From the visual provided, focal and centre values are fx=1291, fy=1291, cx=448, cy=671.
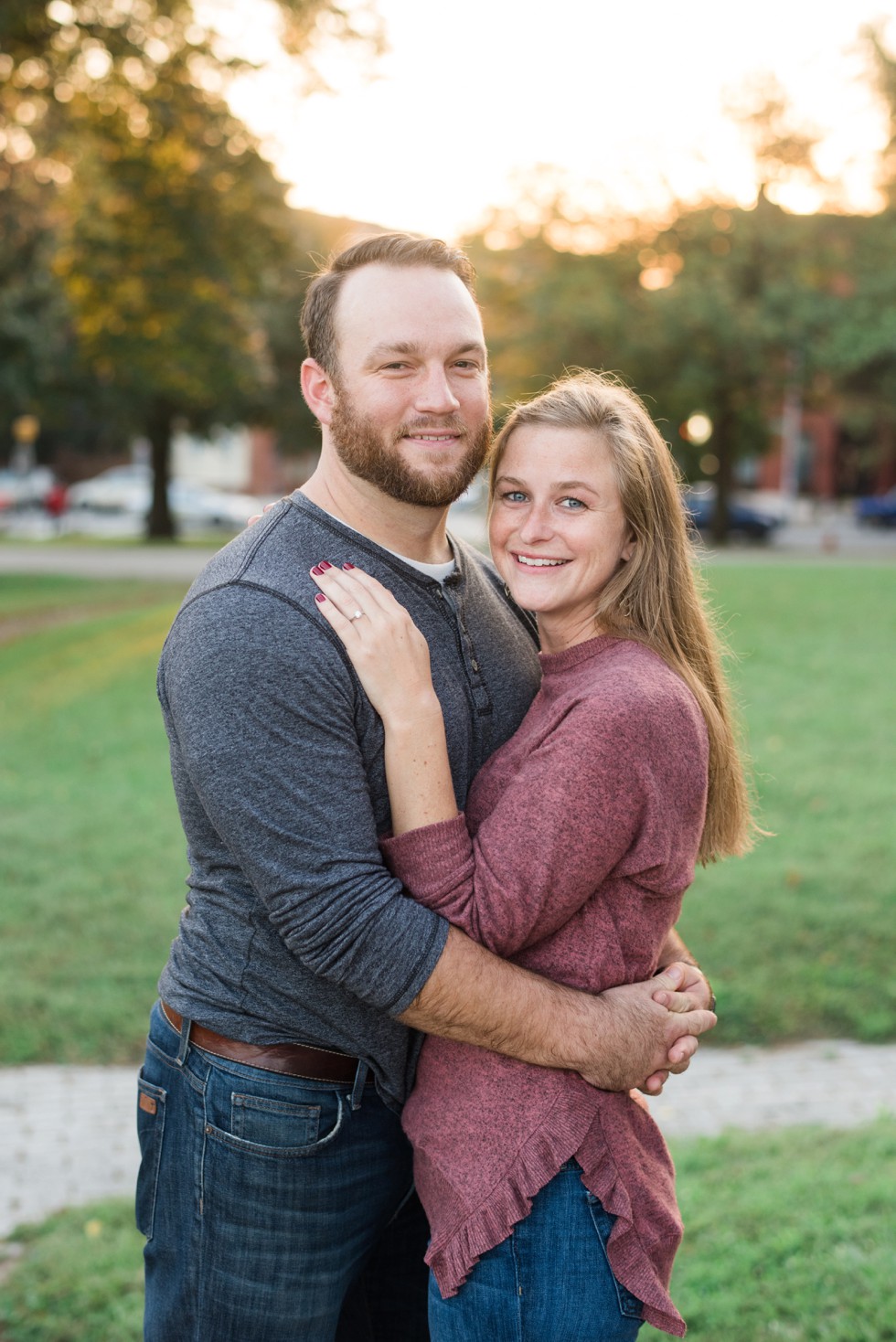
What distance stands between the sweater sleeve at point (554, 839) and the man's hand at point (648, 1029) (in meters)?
0.20

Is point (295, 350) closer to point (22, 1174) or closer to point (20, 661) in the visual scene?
point (20, 661)

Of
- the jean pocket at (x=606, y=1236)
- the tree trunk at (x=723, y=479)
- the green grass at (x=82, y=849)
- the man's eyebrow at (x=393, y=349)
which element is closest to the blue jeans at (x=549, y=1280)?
the jean pocket at (x=606, y=1236)

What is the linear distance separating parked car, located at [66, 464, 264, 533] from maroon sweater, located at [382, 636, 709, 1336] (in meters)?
41.3

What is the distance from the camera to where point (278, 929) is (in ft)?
6.89

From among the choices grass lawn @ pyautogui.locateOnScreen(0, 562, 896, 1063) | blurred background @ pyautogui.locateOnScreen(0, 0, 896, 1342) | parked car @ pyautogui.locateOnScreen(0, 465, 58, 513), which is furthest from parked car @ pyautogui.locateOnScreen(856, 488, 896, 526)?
grass lawn @ pyautogui.locateOnScreen(0, 562, 896, 1063)

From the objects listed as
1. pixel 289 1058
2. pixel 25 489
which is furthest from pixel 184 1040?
pixel 25 489

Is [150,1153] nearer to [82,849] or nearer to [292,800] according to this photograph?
[292,800]

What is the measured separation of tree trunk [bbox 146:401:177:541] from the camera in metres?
35.1

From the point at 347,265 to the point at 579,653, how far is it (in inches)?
33.1

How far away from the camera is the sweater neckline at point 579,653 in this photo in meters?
2.38

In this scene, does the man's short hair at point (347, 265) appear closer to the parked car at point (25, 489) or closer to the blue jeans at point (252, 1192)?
the blue jeans at point (252, 1192)

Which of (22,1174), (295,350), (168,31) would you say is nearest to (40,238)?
(168,31)

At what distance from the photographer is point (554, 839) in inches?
80.6

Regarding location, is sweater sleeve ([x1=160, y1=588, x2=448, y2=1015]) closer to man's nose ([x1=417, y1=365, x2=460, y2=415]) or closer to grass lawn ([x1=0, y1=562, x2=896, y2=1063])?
man's nose ([x1=417, y1=365, x2=460, y2=415])
